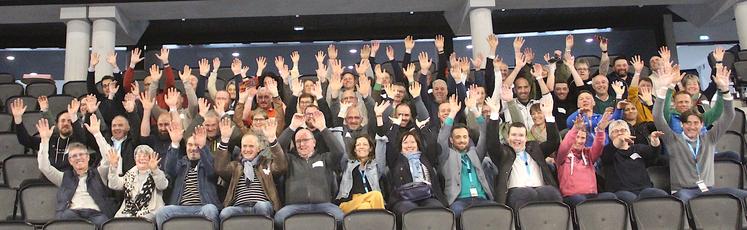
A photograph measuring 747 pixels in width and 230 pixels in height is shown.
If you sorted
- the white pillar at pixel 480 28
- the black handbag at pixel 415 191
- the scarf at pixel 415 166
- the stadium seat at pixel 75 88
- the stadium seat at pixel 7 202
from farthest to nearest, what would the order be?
the white pillar at pixel 480 28
the stadium seat at pixel 75 88
the stadium seat at pixel 7 202
the scarf at pixel 415 166
the black handbag at pixel 415 191

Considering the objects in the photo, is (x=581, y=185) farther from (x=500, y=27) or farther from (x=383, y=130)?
(x=500, y=27)

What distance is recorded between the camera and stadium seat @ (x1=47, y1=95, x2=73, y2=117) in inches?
294

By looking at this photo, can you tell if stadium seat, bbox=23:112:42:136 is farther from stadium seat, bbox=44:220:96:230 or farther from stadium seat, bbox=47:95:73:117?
stadium seat, bbox=44:220:96:230

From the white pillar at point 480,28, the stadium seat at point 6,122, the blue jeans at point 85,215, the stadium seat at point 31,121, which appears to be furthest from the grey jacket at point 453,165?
the stadium seat at point 6,122

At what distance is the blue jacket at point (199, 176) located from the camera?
16.5 feet

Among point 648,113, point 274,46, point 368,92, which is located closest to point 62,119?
point 368,92

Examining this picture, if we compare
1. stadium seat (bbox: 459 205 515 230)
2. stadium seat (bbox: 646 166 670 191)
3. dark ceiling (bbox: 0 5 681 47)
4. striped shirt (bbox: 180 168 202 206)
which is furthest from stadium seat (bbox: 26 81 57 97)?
stadium seat (bbox: 646 166 670 191)

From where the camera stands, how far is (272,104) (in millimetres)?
6395

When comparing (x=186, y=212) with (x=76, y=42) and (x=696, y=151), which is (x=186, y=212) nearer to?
(x=696, y=151)

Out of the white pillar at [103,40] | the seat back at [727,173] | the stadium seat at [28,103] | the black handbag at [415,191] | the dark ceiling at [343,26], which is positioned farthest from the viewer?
the dark ceiling at [343,26]

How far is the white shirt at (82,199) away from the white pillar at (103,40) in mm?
4293

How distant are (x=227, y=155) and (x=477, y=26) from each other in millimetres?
5106

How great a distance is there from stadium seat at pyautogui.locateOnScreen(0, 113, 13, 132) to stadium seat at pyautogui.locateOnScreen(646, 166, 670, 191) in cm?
562

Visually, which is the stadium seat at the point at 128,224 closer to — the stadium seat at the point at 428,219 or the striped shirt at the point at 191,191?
the striped shirt at the point at 191,191
